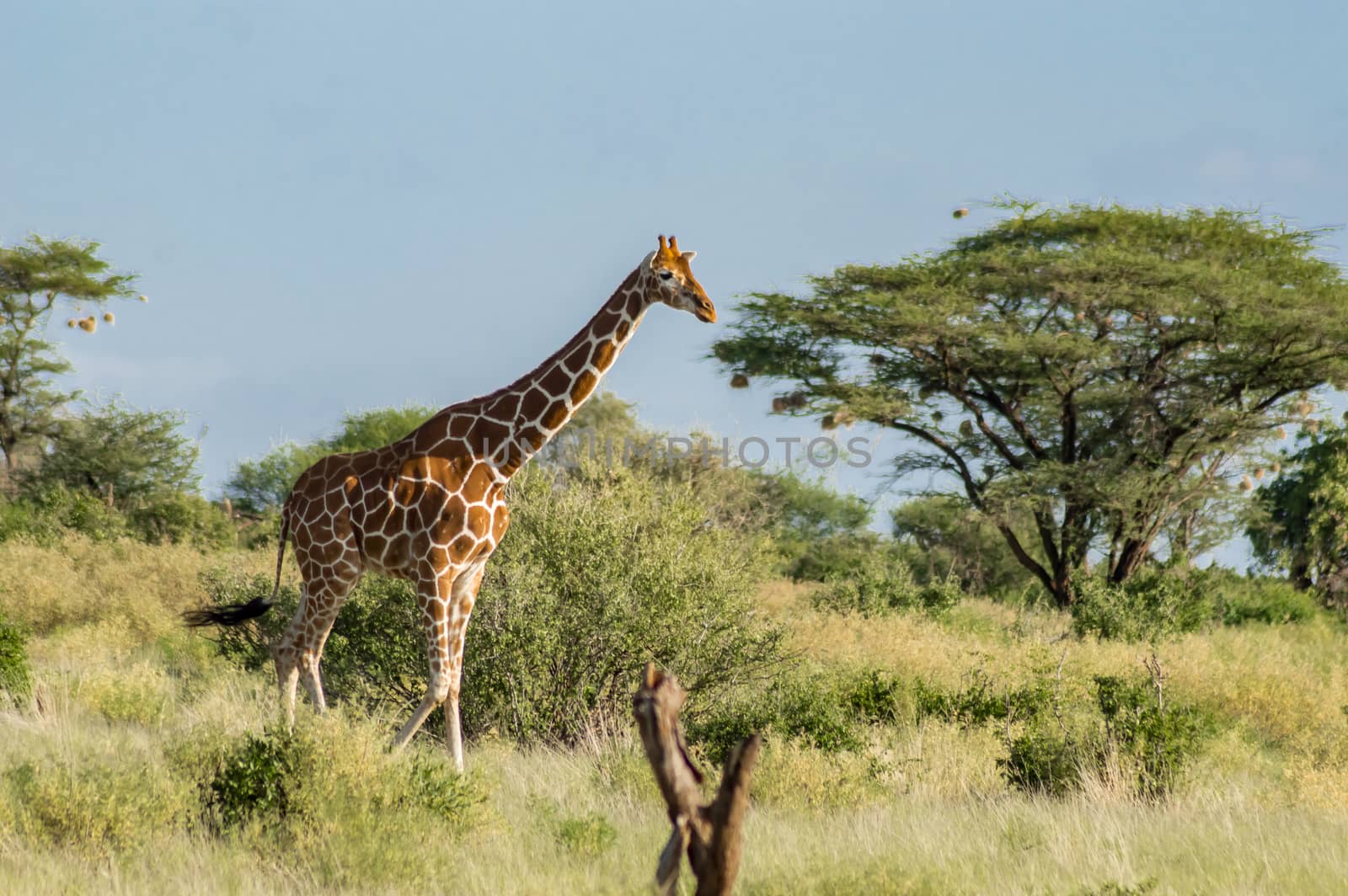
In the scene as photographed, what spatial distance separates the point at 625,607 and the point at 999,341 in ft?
50.8

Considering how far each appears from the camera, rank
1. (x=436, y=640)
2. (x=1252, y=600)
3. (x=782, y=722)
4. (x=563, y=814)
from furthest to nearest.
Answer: (x=1252, y=600), (x=782, y=722), (x=436, y=640), (x=563, y=814)

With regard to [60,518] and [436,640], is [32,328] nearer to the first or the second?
[60,518]

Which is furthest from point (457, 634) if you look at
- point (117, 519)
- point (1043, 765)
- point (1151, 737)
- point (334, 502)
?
point (117, 519)

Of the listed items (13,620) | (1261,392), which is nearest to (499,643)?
(13,620)

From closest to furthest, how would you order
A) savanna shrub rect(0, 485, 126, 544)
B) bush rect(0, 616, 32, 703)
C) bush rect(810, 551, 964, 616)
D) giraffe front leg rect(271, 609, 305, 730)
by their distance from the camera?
1. giraffe front leg rect(271, 609, 305, 730)
2. bush rect(0, 616, 32, 703)
3. bush rect(810, 551, 964, 616)
4. savanna shrub rect(0, 485, 126, 544)

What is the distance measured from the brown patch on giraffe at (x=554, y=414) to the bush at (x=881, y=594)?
35.3ft

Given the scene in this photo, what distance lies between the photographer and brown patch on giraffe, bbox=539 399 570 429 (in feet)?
25.5

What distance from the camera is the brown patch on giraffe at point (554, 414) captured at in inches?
307

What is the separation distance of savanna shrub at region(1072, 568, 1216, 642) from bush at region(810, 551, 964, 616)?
6.79 feet

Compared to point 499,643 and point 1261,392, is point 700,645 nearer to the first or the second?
point 499,643

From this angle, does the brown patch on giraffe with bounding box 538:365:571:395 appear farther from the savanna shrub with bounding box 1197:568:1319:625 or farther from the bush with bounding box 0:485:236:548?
the bush with bounding box 0:485:236:548

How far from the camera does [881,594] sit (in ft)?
65.1

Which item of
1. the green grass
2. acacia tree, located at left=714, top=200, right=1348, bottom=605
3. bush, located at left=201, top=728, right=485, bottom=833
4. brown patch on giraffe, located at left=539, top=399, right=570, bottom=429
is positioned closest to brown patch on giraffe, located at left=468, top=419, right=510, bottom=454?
brown patch on giraffe, located at left=539, top=399, right=570, bottom=429

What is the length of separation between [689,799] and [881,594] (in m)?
17.0
